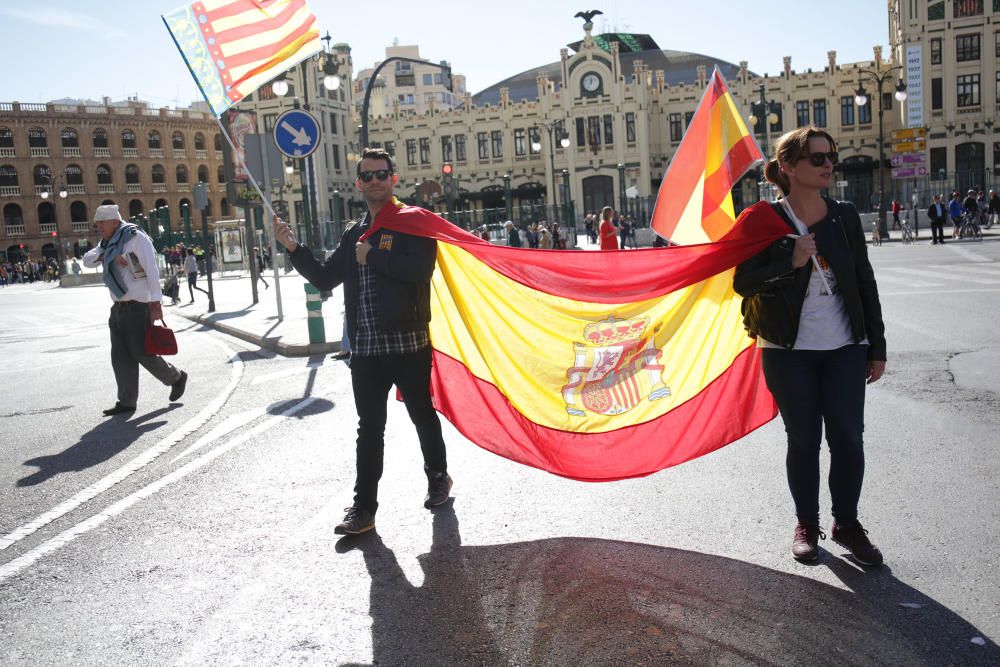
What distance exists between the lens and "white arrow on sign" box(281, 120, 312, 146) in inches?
546

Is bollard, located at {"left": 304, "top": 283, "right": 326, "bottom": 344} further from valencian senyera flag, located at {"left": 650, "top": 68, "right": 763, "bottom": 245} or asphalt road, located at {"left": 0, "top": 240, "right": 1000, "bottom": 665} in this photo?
valencian senyera flag, located at {"left": 650, "top": 68, "right": 763, "bottom": 245}

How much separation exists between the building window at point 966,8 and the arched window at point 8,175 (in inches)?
2900

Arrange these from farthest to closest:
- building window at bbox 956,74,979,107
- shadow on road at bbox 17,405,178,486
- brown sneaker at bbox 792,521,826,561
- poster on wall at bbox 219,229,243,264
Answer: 1. building window at bbox 956,74,979,107
2. poster on wall at bbox 219,229,243,264
3. shadow on road at bbox 17,405,178,486
4. brown sneaker at bbox 792,521,826,561

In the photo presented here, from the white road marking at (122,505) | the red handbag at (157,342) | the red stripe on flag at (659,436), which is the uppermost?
the red handbag at (157,342)

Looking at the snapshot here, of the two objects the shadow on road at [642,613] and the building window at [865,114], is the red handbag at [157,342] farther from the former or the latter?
the building window at [865,114]

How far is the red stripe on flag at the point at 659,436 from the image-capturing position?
16.6 ft

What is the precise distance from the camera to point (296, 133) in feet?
45.7

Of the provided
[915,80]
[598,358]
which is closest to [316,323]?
[598,358]

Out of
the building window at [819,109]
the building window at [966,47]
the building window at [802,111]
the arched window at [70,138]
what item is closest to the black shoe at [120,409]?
the building window at [966,47]

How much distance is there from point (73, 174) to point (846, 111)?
63.9 metres

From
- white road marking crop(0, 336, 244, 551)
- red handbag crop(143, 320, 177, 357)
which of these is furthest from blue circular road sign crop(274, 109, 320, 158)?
red handbag crop(143, 320, 177, 357)

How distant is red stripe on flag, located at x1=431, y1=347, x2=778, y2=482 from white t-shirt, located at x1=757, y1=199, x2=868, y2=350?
0.71 meters

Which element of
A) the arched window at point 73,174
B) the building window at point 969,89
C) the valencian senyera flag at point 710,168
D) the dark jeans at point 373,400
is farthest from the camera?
the arched window at point 73,174

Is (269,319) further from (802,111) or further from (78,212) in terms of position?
(78,212)
